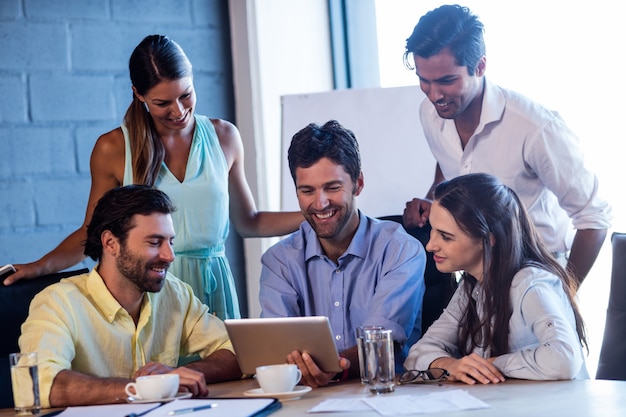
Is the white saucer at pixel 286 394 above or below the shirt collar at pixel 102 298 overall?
below

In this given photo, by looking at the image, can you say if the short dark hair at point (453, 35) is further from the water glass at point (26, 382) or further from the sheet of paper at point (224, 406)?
the water glass at point (26, 382)

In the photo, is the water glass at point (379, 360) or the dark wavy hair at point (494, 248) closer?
the water glass at point (379, 360)

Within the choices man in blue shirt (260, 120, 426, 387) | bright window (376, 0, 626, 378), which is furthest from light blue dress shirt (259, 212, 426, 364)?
bright window (376, 0, 626, 378)

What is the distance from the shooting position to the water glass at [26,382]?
5.62ft

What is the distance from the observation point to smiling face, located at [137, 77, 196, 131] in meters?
2.42

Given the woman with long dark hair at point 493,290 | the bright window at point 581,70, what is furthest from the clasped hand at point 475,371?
the bright window at point 581,70

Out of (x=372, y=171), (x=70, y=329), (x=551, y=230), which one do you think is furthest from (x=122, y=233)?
(x=372, y=171)

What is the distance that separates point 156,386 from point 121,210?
0.58 metres

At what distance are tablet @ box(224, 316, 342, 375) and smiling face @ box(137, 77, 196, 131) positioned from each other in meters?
0.82

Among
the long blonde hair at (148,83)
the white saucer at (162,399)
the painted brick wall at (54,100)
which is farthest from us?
the painted brick wall at (54,100)

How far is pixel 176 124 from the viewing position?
8.15ft

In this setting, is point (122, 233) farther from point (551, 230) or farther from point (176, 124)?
point (551, 230)

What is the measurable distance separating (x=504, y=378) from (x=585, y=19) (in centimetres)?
155

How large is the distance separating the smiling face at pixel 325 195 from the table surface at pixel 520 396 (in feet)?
1.49
